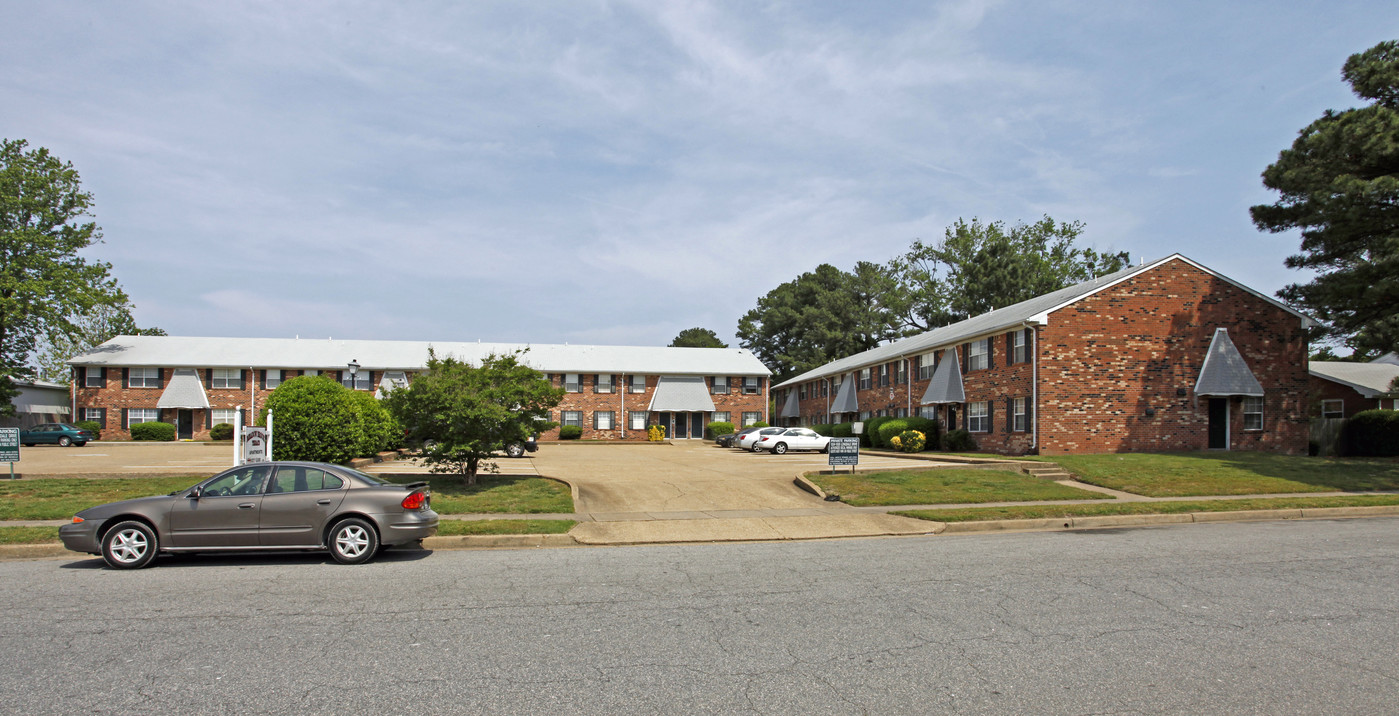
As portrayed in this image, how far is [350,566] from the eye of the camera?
10391mm

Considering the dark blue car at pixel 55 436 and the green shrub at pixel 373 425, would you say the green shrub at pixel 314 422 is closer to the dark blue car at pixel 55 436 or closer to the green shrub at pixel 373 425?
the green shrub at pixel 373 425

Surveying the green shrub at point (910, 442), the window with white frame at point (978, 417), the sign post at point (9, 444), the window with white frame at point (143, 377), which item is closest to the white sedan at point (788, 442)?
the green shrub at point (910, 442)

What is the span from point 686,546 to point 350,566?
15.4 feet

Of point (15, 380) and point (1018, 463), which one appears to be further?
point (15, 380)

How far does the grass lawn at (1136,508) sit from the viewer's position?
15.1 meters

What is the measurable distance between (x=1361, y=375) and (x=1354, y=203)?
854 inches

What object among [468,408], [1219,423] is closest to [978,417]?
[1219,423]

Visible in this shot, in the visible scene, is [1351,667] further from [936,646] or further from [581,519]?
[581,519]

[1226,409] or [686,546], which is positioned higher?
[1226,409]

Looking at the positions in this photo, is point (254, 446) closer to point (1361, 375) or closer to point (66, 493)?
point (66, 493)

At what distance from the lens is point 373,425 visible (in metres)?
22.9

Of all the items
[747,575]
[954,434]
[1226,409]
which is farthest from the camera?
[954,434]

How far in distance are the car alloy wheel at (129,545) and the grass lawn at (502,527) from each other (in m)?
3.65

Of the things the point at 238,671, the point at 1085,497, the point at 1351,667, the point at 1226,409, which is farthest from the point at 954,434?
the point at 238,671
